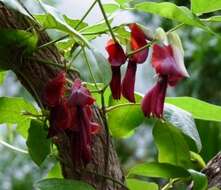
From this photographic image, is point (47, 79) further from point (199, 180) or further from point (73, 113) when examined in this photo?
point (199, 180)

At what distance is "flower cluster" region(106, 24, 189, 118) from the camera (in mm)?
475

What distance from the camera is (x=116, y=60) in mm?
495

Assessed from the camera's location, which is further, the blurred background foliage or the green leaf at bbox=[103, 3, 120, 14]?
the blurred background foliage

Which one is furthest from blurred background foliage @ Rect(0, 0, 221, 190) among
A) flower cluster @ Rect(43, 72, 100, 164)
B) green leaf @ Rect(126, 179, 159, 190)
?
flower cluster @ Rect(43, 72, 100, 164)

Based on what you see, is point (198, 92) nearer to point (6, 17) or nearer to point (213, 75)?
point (213, 75)

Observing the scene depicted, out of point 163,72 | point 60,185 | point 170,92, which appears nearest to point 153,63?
point 163,72

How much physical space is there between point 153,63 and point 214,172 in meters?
0.15

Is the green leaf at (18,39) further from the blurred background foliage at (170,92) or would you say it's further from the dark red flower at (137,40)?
the blurred background foliage at (170,92)

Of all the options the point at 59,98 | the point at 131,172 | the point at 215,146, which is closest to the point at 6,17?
the point at 59,98

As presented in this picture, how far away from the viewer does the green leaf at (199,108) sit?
565mm

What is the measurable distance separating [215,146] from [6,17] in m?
0.59

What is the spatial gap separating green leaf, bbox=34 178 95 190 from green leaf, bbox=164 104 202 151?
0.28 ft

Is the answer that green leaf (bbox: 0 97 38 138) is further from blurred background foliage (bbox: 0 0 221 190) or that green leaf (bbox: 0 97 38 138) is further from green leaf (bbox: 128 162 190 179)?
blurred background foliage (bbox: 0 0 221 190)

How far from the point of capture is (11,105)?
58cm
